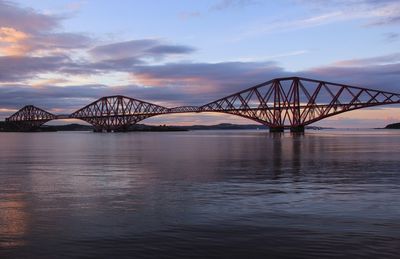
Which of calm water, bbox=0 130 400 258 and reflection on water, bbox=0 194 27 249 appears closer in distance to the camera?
calm water, bbox=0 130 400 258

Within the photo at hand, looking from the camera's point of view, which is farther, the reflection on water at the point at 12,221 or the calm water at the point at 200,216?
the reflection on water at the point at 12,221

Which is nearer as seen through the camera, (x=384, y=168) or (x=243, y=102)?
(x=384, y=168)

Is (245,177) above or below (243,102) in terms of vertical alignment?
below

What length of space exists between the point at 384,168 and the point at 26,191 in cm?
2042

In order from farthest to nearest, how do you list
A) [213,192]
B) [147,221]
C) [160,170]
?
[160,170], [213,192], [147,221]

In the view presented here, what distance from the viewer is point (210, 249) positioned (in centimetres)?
1091

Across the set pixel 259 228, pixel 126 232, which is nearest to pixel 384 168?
pixel 259 228

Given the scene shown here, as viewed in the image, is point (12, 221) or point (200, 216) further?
point (200, 216)

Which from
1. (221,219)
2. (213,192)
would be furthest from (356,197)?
(221,219)

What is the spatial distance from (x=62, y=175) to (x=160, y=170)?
5.66 metres

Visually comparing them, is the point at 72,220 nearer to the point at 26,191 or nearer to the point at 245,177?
the point at 26,191

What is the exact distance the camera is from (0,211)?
15.4 metres

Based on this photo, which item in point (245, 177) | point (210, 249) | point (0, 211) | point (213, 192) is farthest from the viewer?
point (245, 177)

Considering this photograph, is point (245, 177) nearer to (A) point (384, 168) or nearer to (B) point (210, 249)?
(A) point (384, 168)
